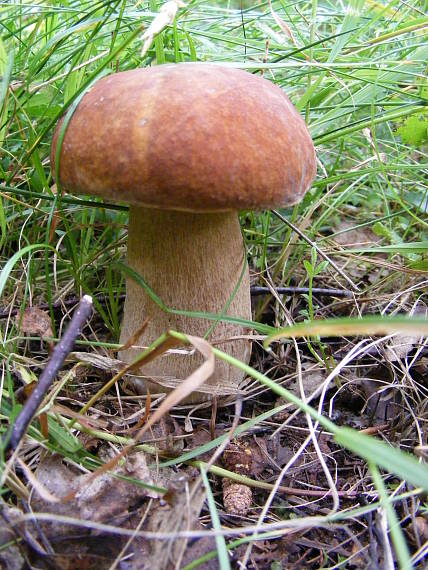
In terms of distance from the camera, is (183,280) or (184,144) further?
(183,280)

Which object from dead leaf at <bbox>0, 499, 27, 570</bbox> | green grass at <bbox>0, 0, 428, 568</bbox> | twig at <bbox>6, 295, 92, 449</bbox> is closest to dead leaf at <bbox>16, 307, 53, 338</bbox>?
green grass at <bbox>0, 0, 428, 568</bbox>

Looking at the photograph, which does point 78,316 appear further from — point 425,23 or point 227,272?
point 425,23

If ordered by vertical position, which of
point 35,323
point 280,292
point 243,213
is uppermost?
point 35,323

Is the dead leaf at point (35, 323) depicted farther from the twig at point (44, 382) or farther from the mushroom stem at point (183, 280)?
the twig at point (44, 382)

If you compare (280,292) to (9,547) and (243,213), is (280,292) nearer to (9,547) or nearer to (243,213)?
(243,213)

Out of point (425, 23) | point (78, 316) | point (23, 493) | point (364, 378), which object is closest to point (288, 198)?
point (78, 316)

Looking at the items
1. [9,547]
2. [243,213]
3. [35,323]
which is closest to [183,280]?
[35,323]
